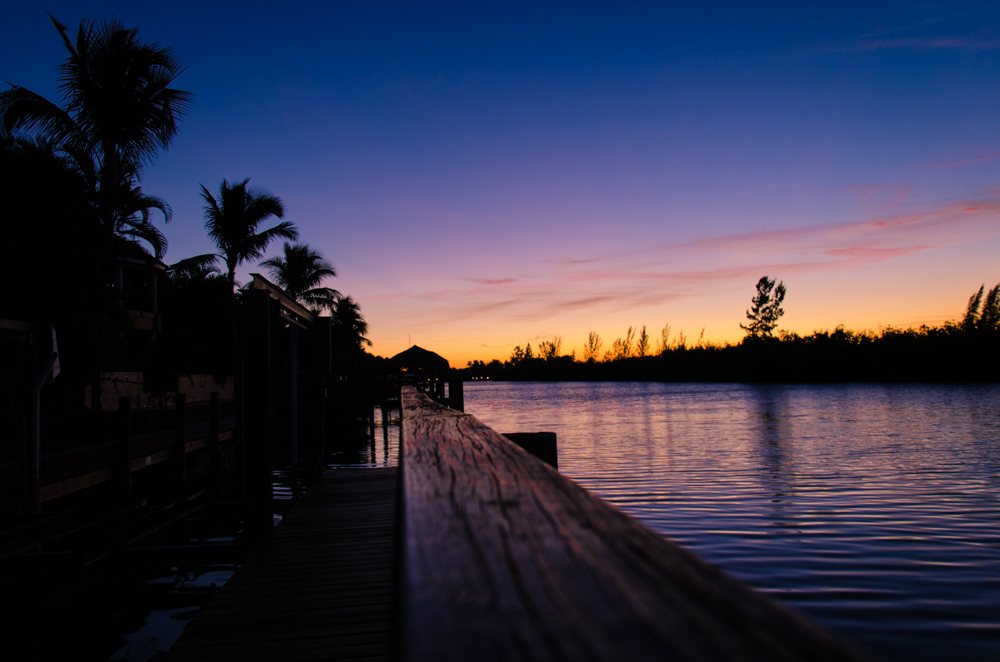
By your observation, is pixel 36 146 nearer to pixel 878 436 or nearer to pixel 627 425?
pixel 627 425

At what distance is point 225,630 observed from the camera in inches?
131

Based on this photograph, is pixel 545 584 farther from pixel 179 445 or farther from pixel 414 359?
pixel 414 359

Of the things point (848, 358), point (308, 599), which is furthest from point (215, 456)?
point (848, 358)

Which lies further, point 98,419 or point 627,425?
point 627,425

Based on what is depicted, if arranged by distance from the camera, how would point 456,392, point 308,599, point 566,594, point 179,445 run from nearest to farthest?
1. point 566,594
2. point 308,599
3. point 179,445
4. point 456,392

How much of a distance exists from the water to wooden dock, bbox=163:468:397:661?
2585mm

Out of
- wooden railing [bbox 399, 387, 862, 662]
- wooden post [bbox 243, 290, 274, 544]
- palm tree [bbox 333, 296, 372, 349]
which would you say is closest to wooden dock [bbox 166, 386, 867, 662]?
wooden railing [bbox 399, 387, 862, 662]

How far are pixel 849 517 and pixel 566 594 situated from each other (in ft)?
30.1

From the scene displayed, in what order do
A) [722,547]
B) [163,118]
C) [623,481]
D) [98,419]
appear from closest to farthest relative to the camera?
[722,547]
[623,481]
[98,419]
[163,118]

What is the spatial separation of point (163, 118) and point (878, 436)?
2228 centimetres

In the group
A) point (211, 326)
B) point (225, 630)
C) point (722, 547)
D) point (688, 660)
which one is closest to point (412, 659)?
point (688, 660)

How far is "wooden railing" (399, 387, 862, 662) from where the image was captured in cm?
48

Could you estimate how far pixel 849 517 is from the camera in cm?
811

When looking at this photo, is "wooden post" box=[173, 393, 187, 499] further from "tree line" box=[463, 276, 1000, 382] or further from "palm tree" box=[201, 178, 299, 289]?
"tree line" box=[463, 276, 1000, 382]
